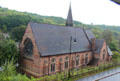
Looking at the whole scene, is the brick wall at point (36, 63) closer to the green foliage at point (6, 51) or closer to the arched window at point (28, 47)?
the arched window at point (28, 47)

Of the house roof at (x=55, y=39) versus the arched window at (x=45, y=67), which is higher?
the house roof at (x=55, y=39)

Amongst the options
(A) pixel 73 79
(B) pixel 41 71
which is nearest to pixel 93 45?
(A) pixel 73 79

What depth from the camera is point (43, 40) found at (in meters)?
21.2

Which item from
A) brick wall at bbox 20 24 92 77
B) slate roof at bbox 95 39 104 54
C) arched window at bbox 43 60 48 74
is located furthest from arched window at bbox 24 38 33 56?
slate roof at bbox 95 39 104 54

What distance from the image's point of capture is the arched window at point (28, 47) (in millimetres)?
21795

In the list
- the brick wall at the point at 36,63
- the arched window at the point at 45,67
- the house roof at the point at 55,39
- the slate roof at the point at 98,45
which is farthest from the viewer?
the slate roof at the point at 98,45

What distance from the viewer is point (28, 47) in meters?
22.4

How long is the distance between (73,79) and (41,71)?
217 inches

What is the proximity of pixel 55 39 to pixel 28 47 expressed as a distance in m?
5.67

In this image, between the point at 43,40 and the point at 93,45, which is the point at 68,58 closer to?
the point at 43,40

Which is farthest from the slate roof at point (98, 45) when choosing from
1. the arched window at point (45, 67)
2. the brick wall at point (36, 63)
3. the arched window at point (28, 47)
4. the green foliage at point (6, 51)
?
the green foliage at point (6, 51)

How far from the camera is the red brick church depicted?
19.9m

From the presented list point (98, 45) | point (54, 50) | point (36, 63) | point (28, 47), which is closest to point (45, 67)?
point (36, 63)

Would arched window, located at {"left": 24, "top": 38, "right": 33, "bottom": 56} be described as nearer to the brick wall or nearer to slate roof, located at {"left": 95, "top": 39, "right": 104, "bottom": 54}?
the brick wall
